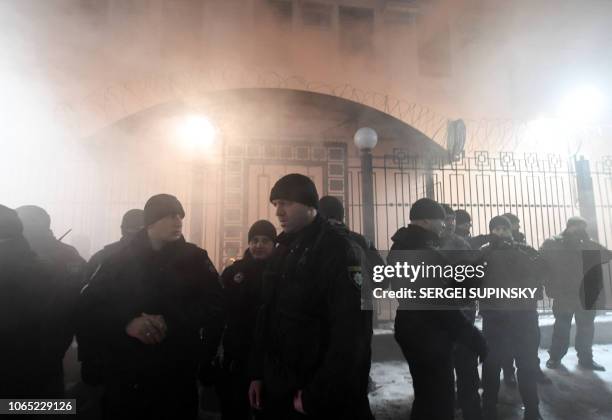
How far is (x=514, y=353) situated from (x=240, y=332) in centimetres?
257

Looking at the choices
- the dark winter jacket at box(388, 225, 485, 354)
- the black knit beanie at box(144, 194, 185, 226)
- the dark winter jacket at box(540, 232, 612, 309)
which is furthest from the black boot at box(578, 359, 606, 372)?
the black knit beanie at box(144, 194, 185, 226)

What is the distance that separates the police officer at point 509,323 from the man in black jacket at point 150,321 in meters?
2.68

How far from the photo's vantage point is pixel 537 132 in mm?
8195

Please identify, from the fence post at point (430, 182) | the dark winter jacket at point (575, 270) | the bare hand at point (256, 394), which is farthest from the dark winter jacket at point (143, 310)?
the fence post at point (430, 182)

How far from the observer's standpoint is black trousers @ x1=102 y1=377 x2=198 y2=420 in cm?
182

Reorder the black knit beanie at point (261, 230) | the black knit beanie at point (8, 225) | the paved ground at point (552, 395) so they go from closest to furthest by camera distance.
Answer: the black knit beanie at point (8, 225) → the black knit beanie at point (261, 230) → the paved ground at point (552, 395)

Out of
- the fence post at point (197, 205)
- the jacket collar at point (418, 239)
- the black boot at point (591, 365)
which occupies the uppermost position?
the fence post at point (197, 205)

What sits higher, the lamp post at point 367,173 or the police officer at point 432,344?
the lamp post at point 367,173

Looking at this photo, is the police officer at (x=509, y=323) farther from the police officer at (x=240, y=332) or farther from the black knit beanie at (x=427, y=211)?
the police officer at (x=240, y=332)

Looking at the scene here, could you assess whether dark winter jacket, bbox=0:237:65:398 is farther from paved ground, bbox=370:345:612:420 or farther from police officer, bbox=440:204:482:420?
police officer, bbox=440:204:482:420

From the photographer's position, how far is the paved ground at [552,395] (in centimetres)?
331

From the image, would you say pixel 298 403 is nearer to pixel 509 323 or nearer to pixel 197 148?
pixel 509 323

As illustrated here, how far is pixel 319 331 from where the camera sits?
1.48 metres

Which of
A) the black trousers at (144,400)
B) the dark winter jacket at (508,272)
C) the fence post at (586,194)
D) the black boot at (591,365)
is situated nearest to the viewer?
the black trousers at (144,400)
